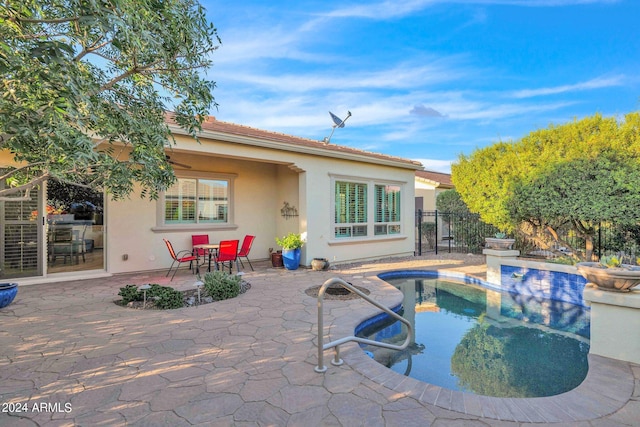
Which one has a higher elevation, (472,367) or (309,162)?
(309,162)

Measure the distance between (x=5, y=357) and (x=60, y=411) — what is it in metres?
1.87

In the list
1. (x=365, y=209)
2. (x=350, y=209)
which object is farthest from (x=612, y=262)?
(x=365, y=209)

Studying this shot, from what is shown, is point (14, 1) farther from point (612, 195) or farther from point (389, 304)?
point (612, 195)

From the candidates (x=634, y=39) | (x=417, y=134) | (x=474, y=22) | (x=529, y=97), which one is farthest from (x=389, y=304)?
(x=417, y=134)

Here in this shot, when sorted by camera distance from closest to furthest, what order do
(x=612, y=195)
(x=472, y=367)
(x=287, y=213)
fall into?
(x=472, y=367) < (x=612, y=195) < (x=287, y=213)

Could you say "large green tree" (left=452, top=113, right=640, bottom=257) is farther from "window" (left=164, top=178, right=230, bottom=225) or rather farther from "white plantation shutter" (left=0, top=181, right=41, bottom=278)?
"white plantation shutter" (left=0, top=181, right=41, bottom=278)

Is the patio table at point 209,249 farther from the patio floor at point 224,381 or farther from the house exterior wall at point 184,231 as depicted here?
the patio floor at point 224,381

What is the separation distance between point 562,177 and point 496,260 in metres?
2.77

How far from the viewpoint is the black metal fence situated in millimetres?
8812

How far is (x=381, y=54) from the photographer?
10961mm

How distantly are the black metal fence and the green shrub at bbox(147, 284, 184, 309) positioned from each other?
9383mm

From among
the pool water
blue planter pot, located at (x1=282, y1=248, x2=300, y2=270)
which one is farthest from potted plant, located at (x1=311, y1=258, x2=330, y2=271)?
the pool water

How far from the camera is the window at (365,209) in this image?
10703 millimetres

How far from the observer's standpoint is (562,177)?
26.1ft
